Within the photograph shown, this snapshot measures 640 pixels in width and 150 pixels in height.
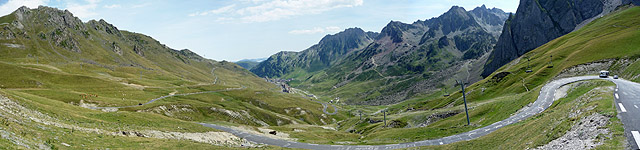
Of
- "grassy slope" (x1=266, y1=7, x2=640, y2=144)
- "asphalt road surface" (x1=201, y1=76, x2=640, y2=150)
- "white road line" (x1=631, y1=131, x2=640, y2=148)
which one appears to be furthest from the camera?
"grassy slope" (x1=266, y1=7, x2=640, y2=144)

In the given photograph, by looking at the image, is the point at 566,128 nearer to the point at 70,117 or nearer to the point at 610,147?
the point at 610,147

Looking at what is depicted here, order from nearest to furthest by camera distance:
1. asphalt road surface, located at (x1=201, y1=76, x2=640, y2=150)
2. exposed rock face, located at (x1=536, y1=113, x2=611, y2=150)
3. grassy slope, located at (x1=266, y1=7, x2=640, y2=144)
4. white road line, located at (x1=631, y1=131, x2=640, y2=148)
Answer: white road line, located at (x1=631, y1=131, x2=640, y2=148) < exposed rock face, located at (x1=536, y1=113, x2=611, y2=150) < asphalt road surface, located at (x1=201, y1=76, x2=640, y2=150) < grassy slope, located at (x1=266, y1=7, x2=640, y2=144)

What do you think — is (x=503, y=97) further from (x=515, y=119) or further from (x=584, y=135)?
(x=584, y=135)

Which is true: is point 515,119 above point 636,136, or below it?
below

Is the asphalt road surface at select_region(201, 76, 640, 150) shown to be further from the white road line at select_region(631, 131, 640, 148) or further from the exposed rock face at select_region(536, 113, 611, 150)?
the white road line at select_region(631, 131, 640, 148)

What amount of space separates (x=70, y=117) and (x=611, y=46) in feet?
579

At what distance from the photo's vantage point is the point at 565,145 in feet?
80.9

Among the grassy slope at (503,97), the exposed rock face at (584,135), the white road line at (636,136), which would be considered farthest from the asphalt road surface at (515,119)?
the white road line at (636,136)

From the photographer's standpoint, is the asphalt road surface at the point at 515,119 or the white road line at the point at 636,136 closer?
the white road line at the point at 636,136

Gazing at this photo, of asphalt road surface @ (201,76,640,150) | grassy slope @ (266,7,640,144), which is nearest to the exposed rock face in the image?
asphalt road surface @ (201,76,640,150)


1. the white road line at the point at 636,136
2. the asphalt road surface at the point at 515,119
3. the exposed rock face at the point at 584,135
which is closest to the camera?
the white road line at the point at 636,136

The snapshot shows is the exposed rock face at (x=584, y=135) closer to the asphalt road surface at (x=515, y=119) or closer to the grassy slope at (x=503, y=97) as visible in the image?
the asphalt road surface at (x=515, y=119)

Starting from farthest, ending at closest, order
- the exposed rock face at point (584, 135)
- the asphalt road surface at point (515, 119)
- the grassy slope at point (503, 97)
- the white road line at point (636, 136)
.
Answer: the grassy slope at point (503, 97) < the asphalt road surface at point (515, 119) < the exposed rock face at point (584, 135) < the white road line at point (636, 136)

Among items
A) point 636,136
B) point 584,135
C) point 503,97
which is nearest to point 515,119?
point 584,135
